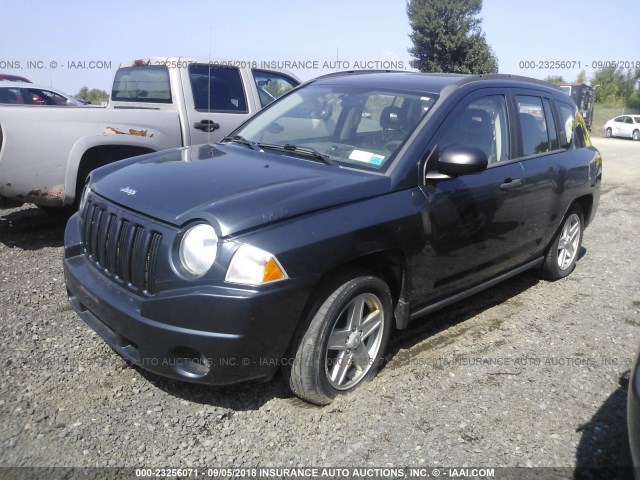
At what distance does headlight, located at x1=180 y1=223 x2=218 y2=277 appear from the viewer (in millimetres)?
2695

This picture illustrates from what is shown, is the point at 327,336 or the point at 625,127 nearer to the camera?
the point at 327,336

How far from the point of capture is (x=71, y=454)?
2.67 meters

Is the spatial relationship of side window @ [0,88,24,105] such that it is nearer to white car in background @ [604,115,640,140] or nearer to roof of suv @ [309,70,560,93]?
roof of suv @ [309,70,560,93]

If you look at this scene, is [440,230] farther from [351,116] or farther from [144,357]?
[144,357]

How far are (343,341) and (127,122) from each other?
3780 mm

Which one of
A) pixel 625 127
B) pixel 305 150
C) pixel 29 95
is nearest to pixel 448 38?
pixel 625 127

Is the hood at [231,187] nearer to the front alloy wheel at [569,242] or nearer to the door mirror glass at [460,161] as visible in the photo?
the door mirror glass at [460,161]

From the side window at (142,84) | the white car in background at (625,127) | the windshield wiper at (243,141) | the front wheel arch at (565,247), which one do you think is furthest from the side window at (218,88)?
the white car in background at (625,127)

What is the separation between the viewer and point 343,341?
125 inches

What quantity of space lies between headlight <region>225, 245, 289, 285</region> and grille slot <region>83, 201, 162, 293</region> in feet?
1.39

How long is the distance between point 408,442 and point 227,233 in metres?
1.38

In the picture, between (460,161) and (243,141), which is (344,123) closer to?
(243,141)

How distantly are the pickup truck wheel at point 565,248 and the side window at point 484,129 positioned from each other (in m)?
1.43

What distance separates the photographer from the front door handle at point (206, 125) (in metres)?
5.83
